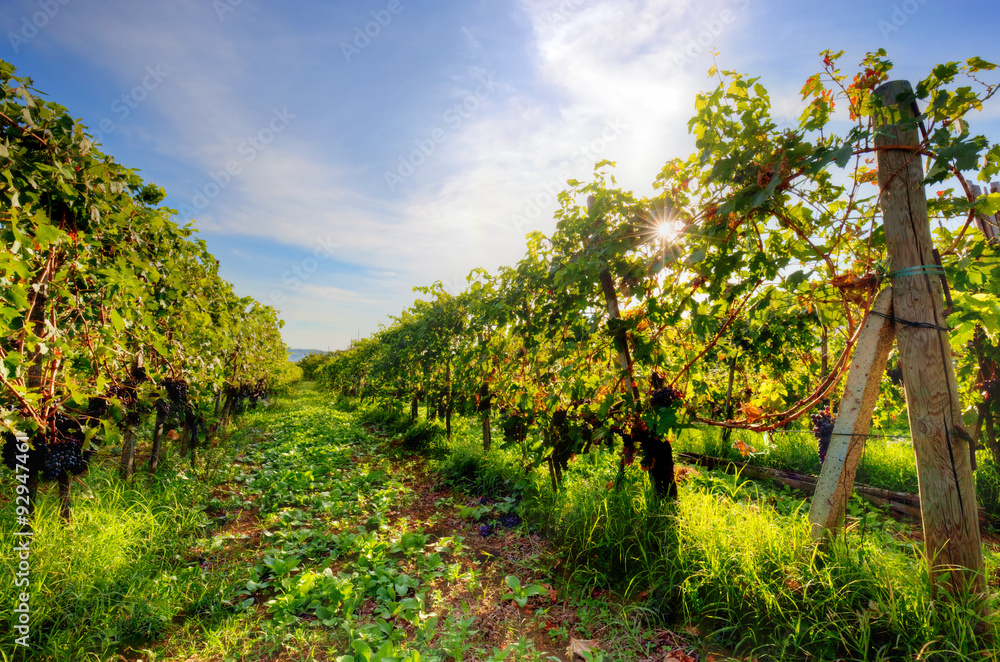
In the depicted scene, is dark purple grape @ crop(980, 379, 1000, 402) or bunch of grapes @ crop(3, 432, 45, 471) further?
dark purple grape @ crop(980, 379, 1000, 402)

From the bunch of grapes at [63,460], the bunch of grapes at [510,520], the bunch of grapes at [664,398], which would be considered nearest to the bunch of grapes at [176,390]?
the bunch of grapes at [63,460]

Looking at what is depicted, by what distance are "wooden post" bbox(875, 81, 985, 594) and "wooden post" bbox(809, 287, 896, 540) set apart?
0.63ft

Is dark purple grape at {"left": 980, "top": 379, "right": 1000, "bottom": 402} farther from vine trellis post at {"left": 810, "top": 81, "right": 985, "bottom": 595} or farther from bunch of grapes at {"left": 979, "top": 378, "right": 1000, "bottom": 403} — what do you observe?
vine trellis post at {"left": 810, "top": 81, "right": 985, "bottom": 595}

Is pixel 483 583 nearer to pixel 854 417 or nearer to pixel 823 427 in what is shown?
pixel 854 417

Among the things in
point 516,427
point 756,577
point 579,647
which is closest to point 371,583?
point 579,647

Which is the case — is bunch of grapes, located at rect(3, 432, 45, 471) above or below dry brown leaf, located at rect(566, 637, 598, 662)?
above

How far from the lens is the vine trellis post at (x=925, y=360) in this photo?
1.95 metres

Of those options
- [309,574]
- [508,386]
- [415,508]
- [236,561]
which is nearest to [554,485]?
[508,386]

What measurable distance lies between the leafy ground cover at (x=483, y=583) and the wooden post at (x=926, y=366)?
26 centimetres

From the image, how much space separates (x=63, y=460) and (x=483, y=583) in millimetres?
3313

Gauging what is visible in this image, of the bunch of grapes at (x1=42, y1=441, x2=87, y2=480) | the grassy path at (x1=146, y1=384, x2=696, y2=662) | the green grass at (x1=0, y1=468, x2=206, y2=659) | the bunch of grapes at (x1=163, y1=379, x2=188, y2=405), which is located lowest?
the grassy path at (x1=146, y1=384, x2=696, y2=662)

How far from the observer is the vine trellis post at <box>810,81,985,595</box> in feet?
6.40

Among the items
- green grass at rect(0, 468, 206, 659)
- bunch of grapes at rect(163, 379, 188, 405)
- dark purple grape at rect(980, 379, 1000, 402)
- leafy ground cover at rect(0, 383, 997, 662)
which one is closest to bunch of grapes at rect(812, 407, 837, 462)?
leafy ground cover at rect(0, 383, 997, 662)

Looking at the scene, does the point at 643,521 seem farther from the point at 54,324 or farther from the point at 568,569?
the point at 54,324
